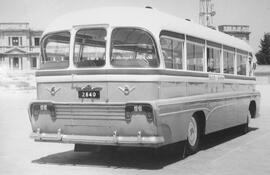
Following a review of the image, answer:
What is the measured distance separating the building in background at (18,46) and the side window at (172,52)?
96259 millimetres

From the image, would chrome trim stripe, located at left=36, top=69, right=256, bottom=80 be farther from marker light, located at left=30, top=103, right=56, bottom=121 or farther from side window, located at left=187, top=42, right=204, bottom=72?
marker light, located at left=30, top=103, right=56, bottom=121

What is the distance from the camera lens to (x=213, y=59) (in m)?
11.8

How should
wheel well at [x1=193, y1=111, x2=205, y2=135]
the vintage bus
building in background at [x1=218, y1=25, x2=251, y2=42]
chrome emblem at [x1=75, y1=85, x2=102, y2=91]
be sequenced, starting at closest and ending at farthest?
the vintage bus < chrome emblem at [x1=75, y1=85, x2=102, y2=91] < wheel well at [x1=193, y1=111, x2=205, y2=135] < building in background at [x1=218, y1=25, x2=251, y2=42]

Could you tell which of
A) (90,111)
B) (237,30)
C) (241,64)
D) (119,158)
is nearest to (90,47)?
(90,111)

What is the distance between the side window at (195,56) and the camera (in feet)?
34.0

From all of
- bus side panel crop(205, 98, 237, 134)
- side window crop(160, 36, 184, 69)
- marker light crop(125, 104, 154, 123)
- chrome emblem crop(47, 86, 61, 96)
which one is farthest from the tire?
chrome emblem crop(47, 86, 61, 96)

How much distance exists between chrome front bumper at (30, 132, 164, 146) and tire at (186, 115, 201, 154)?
159 cm

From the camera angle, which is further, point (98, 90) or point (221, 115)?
point (221, 115)

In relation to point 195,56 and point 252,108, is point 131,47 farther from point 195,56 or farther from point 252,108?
point 252,108

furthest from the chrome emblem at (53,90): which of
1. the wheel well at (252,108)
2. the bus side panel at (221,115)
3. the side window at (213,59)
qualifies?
the wheel well at (252,108)

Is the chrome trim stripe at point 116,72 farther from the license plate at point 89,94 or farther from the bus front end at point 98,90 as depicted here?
the license plate at point 89,94

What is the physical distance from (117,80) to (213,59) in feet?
11.5

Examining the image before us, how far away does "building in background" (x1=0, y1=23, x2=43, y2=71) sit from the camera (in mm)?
104875

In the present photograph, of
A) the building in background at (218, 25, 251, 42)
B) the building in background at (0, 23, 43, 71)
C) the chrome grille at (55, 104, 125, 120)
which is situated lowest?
the chrome grille at (55, 104, 125, 120)
